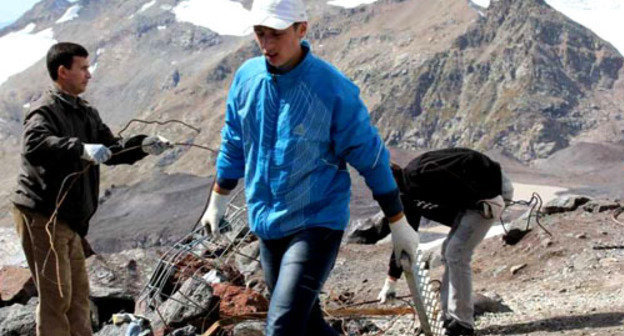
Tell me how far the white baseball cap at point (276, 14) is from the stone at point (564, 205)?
32.1ft

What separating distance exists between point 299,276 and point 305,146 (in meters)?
0.56

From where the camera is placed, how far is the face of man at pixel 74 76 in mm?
5316

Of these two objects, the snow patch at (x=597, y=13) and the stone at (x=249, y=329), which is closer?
the stone at (x=249, y=329)

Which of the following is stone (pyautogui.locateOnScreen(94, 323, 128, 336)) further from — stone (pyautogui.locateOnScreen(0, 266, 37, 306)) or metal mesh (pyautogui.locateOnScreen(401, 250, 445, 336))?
stone (pyautogui.locateOnScreen(0, 266, 37, 306))

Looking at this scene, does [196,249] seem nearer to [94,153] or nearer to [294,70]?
[94,153]

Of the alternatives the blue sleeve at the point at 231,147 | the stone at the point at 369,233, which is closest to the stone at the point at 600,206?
the stone at the point at 369,233

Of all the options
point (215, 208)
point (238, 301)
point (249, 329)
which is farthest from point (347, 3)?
point (215, 208)

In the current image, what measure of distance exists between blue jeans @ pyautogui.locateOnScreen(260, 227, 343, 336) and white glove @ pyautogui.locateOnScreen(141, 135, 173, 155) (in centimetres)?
200

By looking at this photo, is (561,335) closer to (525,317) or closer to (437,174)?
(525,317)

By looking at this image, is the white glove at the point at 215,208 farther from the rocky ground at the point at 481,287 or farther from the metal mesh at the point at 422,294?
the rocky ground at the point at 481,287

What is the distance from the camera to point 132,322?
5.62 m

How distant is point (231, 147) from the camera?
4.08 metres

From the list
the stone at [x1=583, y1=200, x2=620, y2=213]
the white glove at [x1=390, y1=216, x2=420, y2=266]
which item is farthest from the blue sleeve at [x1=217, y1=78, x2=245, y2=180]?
the stone at [x1=583, y1=200, x2=620, y2=213]

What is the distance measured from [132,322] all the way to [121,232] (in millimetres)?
63782
